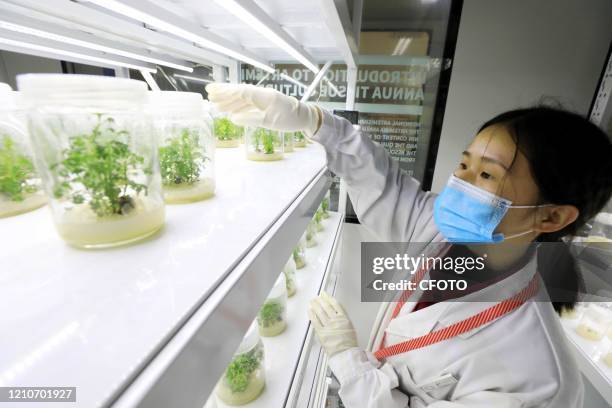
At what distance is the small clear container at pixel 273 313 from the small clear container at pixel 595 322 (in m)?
1.80

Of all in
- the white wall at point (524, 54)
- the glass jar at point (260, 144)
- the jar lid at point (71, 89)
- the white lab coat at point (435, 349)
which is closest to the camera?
the jar lid at point (71, 89)

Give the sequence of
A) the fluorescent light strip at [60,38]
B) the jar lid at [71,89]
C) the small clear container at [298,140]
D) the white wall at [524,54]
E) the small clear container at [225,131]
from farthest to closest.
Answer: the white wall at [524,54]
the small clear container at [298,140]
the small clear container at [225,131]
the fluorescent light strip at [60,38]
the jar lid at [71,89]

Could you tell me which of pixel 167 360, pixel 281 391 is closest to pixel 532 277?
pixel 281 391

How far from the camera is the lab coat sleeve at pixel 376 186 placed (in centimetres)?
110

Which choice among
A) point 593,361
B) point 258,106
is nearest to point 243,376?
point 258,106

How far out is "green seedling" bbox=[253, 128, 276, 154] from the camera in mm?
1052

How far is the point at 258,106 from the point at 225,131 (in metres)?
0.37

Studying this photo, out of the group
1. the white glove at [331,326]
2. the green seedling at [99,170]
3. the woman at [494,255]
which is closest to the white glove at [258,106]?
the woman at [494,255]

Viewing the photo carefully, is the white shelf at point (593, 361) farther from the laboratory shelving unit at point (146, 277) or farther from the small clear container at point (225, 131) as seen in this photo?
the small clear container at point (225, 131)

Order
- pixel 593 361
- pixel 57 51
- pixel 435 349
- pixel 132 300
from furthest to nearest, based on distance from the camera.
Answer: pixel 593 361
pixel 435 349
pixel 57 51
pixel 132 300

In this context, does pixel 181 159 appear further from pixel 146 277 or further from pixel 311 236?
pixel 311 236

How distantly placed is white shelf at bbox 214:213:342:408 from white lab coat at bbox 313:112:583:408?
18cm

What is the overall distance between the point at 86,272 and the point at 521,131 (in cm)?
112

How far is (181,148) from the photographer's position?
2.03ft
